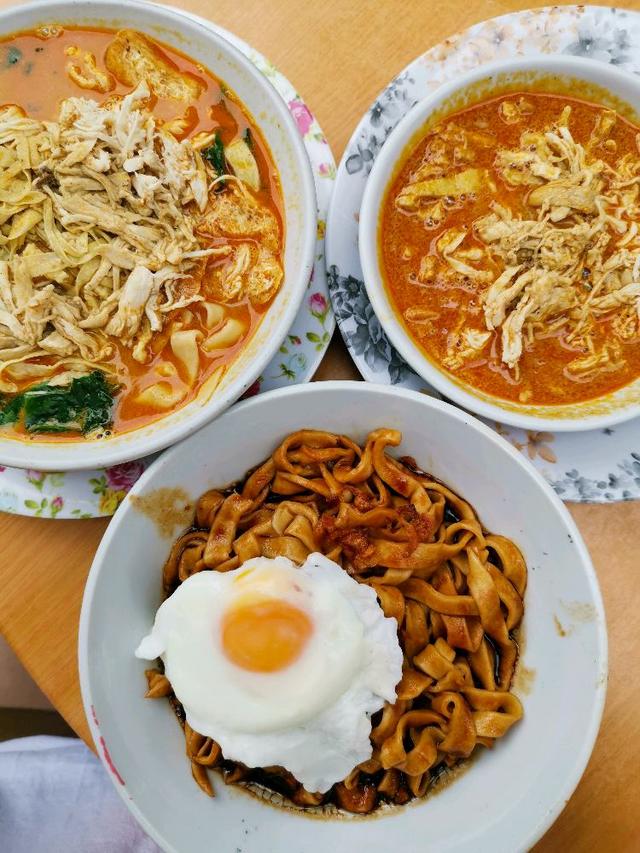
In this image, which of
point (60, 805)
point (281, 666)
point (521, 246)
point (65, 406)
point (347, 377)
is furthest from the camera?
point (60, 805)

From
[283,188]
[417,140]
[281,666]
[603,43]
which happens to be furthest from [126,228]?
[603,43]

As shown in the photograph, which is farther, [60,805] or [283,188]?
[60,805]

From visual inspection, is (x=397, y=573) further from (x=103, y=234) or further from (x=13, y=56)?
(x=13, y=56)

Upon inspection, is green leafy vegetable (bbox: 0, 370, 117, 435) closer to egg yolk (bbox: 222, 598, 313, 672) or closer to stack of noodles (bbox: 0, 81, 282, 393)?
stack of noodles (bbox: 0, 81, 282, 393)

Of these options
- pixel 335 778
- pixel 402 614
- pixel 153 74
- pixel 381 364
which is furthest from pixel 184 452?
pixel 153 74

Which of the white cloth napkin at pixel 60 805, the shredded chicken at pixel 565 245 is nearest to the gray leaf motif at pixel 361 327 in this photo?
the shredded chicken at pixel 565 245

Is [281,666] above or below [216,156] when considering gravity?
below

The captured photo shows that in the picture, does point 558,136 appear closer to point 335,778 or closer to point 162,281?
point 162,281
